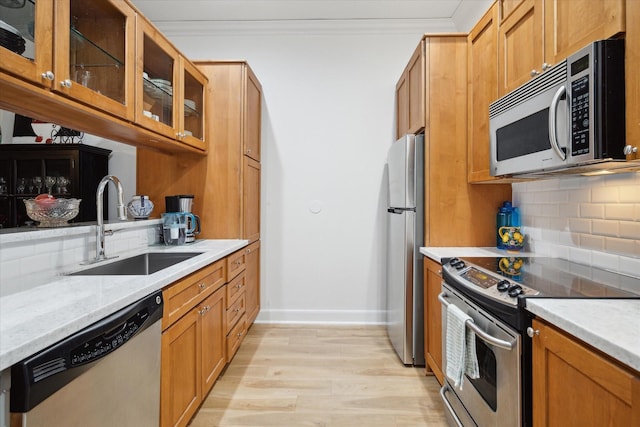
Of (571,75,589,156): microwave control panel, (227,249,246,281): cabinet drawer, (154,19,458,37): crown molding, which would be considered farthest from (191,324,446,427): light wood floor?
(154,19,458,37): crown molding

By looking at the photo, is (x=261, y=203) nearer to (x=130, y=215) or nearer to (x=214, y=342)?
(x=130, y=215)

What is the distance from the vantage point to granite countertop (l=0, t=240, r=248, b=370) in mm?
792

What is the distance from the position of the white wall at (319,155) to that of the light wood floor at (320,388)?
1.72ft

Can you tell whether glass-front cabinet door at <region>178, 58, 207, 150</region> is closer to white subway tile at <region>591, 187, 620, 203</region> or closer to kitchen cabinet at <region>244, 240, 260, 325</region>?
kitchen cabinet at <region>244, 240, 260, 325</region>

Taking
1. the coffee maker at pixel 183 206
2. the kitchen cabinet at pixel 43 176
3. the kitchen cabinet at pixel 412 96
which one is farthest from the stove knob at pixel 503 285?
the kitchen cabinet at pixel 43 176

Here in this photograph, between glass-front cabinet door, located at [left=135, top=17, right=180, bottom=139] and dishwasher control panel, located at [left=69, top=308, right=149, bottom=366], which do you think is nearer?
dishwasher control panel, located at [left=69, top=308, right=149, bottom=366]

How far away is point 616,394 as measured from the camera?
2.60 feet

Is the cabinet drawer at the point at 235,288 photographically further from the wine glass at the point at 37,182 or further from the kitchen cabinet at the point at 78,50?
the wine glass at the point at 37,182

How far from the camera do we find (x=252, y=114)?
292 centimetres

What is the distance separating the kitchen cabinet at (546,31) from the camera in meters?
1.16

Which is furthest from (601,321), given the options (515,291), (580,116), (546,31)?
(546,31)

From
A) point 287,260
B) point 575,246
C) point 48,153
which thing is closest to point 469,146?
point 575,246

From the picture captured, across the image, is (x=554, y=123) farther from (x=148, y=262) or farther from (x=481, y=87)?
(x=148, y=262)

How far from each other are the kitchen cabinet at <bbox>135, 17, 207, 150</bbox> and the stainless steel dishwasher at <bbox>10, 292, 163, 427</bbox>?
1.16 metres
